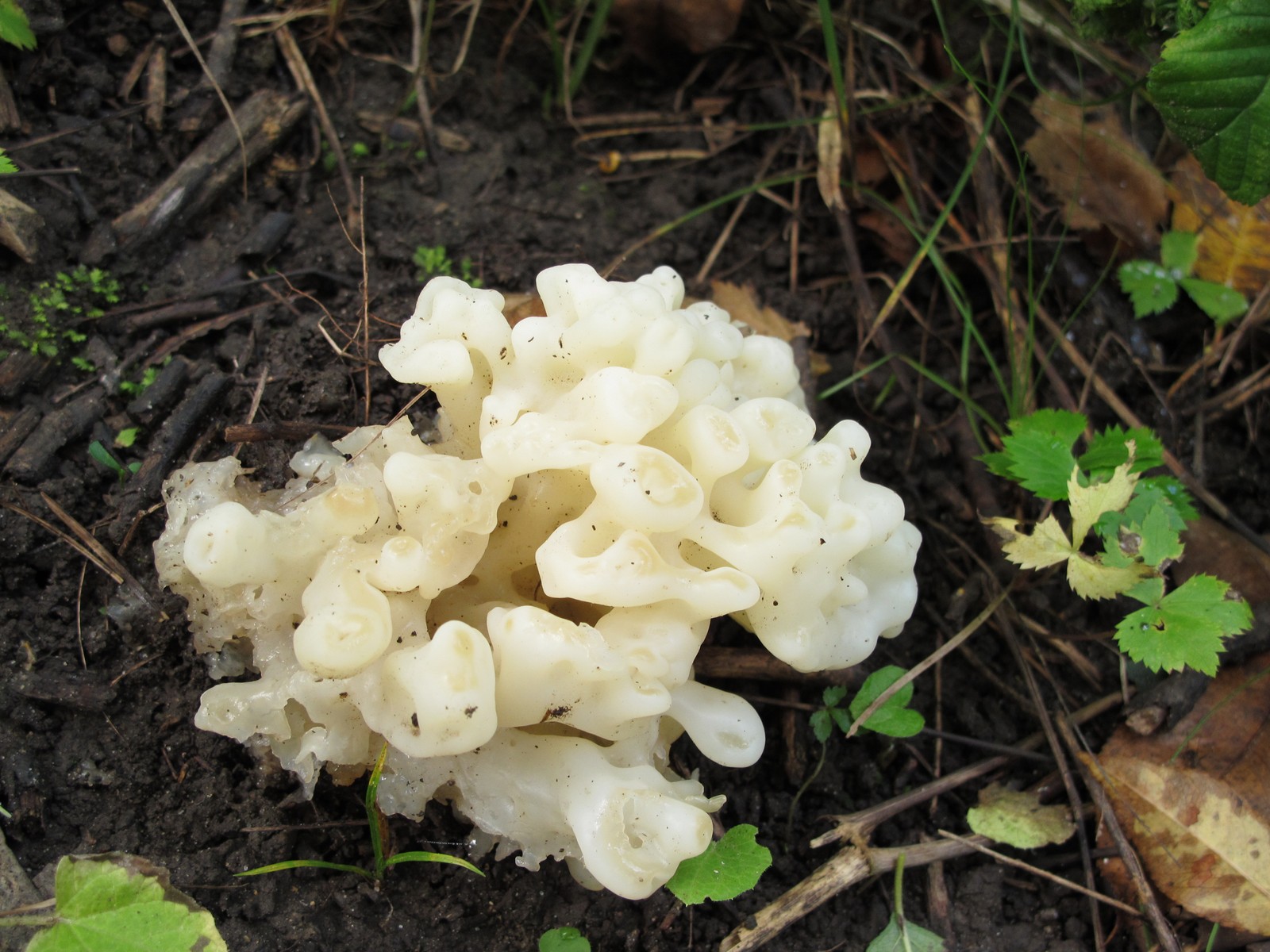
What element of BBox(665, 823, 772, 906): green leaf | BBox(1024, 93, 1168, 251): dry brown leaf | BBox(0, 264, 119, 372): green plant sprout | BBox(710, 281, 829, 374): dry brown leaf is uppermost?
BBox(0, 264, 119, 372): green plant sprout

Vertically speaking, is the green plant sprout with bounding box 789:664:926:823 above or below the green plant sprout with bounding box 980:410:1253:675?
below

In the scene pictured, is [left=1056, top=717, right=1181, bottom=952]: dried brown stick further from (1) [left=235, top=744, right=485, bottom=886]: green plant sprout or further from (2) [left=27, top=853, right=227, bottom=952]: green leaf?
(2) [left=27, top=853, right=227, bottom=952]: green leaf

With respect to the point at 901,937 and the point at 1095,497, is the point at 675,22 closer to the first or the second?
the point at 1095,497

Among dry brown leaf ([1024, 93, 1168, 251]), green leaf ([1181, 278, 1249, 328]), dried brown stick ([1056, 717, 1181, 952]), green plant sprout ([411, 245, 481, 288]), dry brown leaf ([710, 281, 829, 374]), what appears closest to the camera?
dried brown stick ([1056, 717, 1181, 952])

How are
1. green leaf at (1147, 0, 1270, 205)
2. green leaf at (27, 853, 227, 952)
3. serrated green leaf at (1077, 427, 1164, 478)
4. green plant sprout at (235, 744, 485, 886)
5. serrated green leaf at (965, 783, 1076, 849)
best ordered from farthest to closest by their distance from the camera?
serrated green leaf at (1077, 427, 1164, 478) < serrated green leaf at (965, 783, 1076, 849) < green leaf at (1147, 0, 1270, 205) < green plant sprout at (235, 744, 485, 886) < green leaf at (27, 853, 227, 952)

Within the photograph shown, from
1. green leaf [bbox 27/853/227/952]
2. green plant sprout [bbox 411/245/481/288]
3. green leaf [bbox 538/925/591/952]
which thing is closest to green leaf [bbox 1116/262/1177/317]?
green plant sprout [bbox 411/245/481/288]

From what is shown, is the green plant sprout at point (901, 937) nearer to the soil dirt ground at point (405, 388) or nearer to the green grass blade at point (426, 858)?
the soil dirt ground at point (405, 388)

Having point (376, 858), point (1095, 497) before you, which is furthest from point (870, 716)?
point (376, 858)
